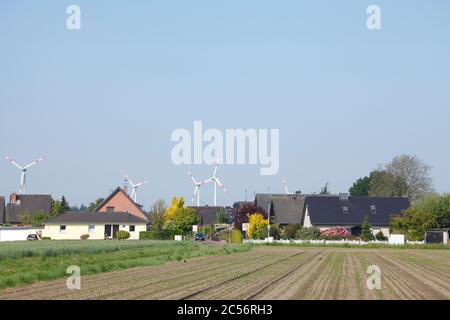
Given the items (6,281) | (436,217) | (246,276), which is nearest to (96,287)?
(6,281)

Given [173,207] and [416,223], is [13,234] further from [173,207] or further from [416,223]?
[416,223]

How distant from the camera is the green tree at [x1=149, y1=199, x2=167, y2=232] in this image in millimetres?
124544

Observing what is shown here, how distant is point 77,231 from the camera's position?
108 meters

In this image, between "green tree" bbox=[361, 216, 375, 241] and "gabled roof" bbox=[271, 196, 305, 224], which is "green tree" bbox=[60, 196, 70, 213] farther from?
"green tree" bbox=[361, 216, 375, 241]

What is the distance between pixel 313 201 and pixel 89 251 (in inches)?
2439

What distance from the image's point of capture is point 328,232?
103688 mm

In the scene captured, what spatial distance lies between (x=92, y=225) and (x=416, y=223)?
45.3m

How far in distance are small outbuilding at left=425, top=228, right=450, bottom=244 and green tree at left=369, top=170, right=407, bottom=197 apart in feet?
184

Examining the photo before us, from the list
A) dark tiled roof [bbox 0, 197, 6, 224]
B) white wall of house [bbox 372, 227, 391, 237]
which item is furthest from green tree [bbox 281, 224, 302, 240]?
dark tiled roof [bbox 0, 197, 6, 224]

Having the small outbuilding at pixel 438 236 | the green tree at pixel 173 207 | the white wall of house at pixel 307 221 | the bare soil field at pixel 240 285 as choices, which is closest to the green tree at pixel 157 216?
the green tree at pixel 173 207

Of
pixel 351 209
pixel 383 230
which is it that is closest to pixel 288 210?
pixel 351 209
